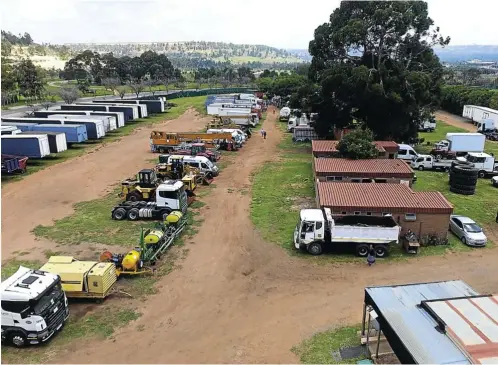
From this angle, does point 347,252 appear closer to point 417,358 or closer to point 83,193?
point 417,358

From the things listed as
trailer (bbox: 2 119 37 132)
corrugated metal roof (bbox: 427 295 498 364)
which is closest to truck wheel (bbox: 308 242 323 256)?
corrugated metal roof (bbox: 427 295 498 364)

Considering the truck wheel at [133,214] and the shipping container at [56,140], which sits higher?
the shipping container at [56,140]

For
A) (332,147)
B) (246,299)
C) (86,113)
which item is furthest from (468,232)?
(86,113)

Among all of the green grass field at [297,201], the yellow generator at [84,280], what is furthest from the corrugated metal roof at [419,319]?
the yellow generator at [84,280]

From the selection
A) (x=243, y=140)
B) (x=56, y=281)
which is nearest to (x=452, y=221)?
(x=56, y=281)

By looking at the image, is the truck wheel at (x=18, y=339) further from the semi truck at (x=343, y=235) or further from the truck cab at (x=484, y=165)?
the truck cab at (x=484, y=165)

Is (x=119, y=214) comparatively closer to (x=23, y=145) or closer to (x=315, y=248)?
(x=315, y=248)
